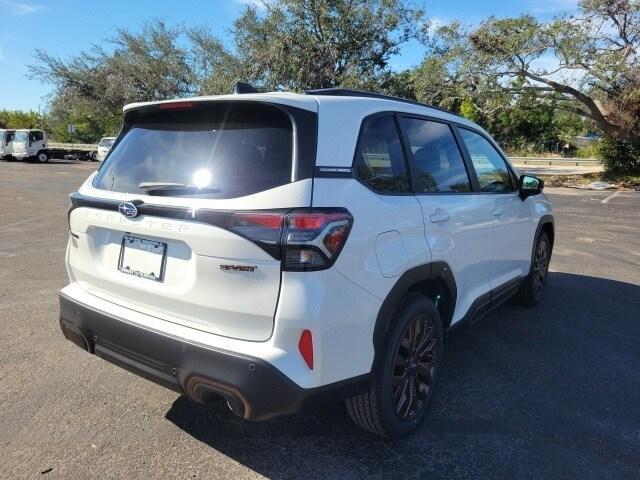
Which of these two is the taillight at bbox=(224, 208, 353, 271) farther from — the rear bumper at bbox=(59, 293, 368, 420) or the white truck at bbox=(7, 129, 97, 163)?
the white truck at bbox=(7, 129, 97, 163)

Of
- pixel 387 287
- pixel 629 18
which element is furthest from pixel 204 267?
pixel 629 18

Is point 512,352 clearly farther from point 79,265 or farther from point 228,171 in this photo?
point 79,265

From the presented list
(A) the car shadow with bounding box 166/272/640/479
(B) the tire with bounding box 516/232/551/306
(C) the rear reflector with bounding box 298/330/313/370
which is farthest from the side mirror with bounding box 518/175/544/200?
(C) the rear reflector with bounding box 298/330/313/370

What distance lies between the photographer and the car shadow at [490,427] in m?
2.71

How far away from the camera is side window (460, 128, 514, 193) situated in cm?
393

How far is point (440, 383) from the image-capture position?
363cm

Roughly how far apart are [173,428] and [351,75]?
24939 mm

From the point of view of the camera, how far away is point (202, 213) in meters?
2.36

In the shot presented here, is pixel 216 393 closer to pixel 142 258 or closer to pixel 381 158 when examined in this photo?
pixel 142 258

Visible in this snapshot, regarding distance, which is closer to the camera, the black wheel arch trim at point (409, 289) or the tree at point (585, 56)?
the black wheel arch trim at point (409, 289)

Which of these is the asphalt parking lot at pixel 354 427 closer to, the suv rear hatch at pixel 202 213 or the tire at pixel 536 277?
the tire at pixel 536 277

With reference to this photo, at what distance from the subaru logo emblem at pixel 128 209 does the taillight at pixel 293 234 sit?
603 millimetres

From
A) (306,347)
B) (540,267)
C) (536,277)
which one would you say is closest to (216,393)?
(306,347)

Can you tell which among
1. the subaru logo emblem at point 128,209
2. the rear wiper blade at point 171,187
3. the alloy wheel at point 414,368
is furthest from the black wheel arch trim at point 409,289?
the subaru logo emblem at point 128,209
